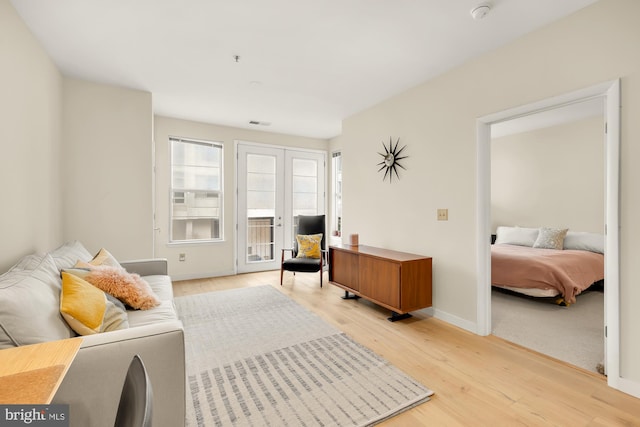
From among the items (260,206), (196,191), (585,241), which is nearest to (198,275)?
(196,191)

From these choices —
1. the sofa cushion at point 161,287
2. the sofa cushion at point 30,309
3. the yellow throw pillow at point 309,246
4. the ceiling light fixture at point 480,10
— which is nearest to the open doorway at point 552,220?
the ceiling light fixture at point 480,10

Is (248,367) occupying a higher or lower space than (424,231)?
lower

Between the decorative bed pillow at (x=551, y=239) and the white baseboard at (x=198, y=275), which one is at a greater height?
the decorative bed pillow at (x=551, y=239)

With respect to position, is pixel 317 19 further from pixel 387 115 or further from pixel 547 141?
pixel 547 141

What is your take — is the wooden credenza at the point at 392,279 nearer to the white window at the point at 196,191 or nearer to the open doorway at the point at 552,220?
the open doorway at the point at 552,220

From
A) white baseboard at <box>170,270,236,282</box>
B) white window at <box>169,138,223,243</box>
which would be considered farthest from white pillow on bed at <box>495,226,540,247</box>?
white window at <box>169,138,223,243</box>

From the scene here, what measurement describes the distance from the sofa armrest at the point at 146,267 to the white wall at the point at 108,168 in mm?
591

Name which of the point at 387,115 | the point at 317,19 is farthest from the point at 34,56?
the point at 387,115

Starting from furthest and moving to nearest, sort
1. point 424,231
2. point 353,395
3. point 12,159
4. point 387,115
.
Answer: point 387,115 < point 424,231 < point 12,159 < point 353,395

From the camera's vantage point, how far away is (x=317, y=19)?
7.02ft

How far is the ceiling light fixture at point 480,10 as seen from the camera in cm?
197

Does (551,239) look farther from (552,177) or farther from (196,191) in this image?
(196,191)

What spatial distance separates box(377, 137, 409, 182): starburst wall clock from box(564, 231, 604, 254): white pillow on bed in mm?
3138

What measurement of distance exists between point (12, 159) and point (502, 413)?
3499 millimetres
